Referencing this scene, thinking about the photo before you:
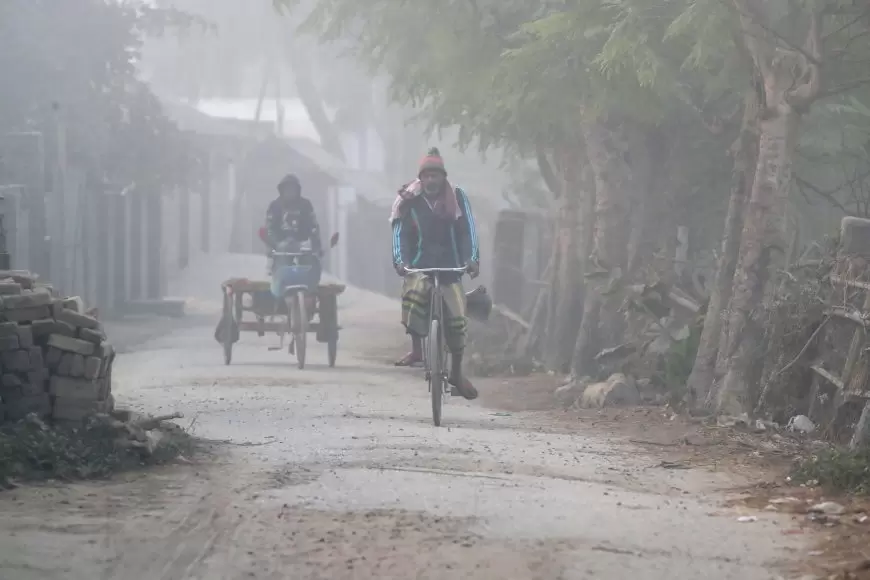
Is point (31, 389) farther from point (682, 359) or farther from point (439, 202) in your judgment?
point (682, 359)

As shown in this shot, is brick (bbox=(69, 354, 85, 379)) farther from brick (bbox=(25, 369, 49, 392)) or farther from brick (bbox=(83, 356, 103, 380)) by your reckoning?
brick (bbox=(25, 369, 49, 392))

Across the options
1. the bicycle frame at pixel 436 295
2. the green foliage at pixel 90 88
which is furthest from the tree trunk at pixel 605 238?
the green foliage at pixel 90 88

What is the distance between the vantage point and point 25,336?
7973 millimetres

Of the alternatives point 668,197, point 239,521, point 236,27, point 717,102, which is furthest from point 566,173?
point 236,27

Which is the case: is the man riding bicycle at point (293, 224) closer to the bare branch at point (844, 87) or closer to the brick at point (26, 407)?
the bare branch at point (844, 87)

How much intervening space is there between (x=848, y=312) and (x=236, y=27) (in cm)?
4682

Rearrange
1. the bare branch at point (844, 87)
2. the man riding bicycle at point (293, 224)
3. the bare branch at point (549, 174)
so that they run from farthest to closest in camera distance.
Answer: the bare branch at point (549, 174), the man riding bicycle at point (293, 224), the bare branch at point (844, 87)

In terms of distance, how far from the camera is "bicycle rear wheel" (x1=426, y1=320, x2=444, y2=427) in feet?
34.0

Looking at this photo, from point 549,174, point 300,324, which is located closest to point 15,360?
point 300,324

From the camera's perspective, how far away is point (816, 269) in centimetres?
1041

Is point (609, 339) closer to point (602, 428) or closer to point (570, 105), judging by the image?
point (570, 105)

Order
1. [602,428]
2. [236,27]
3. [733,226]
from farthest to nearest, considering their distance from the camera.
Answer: [236,27] → [733,226] → [602,428]

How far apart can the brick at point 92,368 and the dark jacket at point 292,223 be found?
808cm

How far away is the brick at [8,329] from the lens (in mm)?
7859
